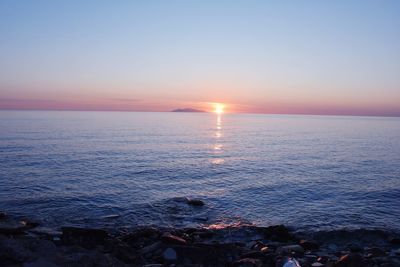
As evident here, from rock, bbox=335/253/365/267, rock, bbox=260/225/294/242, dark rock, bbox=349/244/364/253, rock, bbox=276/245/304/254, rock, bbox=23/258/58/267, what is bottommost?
dark rock, bbox=349/244/364/253

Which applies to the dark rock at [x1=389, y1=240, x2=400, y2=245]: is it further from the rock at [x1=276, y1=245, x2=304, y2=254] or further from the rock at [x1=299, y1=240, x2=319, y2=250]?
the rock at [x1=276, y1=245, x2=304, y2=254]

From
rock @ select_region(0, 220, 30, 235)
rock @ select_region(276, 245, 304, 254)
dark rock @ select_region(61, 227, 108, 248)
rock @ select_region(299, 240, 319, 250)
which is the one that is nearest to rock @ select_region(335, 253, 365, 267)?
rock @ select_region(276, 245, 304, 254)

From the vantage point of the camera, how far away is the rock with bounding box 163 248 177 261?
14125 mm

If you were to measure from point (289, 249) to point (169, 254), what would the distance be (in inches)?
226

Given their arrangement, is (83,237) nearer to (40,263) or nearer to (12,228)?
(12,228)

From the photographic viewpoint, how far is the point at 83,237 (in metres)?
16.6

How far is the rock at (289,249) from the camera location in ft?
52.1

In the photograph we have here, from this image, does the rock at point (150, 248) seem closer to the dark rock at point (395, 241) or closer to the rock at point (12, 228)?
the rock at point (12, 228)

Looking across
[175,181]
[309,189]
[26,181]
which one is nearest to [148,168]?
[175,181]

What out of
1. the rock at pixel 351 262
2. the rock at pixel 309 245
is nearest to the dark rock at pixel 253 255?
the rock at pixel 309 245

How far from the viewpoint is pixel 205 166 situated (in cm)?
4425

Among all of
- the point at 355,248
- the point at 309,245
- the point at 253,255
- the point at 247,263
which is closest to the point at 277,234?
the point at 309,245

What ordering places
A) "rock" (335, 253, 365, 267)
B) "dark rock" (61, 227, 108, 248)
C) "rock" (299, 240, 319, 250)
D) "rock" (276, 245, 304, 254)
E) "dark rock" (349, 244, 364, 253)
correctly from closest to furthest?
1. "rock" (335, 253, 365, 267)
2. "rock" (276, 245, 304, 254)
3. "dark rock" (61, 227, 108, 248)
4. "rock" (299, 240, 319, 250)
5. "dark rock" (349, 244, 364, 253)

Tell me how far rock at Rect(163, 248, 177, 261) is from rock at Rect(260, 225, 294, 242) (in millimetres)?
6538
